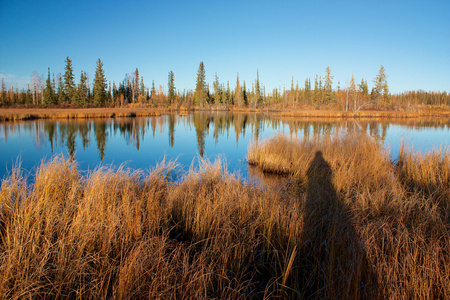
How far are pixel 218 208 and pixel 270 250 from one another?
1131 mm

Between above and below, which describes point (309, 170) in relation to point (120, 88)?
below

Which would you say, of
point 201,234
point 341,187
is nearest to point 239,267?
point 201,234

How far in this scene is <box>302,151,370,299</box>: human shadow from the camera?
2.21 m

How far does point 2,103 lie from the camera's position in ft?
165

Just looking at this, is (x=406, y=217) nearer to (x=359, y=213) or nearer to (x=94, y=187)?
(x=359, y=213)

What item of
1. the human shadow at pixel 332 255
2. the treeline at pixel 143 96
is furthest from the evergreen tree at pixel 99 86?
the human shadow at pixel 332 255

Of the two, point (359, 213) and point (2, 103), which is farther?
point (2, 103)

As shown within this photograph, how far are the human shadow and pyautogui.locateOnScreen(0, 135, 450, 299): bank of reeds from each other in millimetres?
18

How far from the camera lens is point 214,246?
108 inches

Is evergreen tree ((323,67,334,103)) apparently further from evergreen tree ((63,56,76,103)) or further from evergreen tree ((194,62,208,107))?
evergreen tree ((63,56,76,103))

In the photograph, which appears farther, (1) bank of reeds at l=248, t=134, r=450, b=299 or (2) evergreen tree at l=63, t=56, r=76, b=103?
(2) evergreen tree at l=63, t=56, r=76, b=103

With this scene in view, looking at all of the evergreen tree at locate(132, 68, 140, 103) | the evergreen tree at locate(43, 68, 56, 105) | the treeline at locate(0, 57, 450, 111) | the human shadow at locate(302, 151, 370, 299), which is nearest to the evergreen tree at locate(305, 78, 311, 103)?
the treeline at locate(0, 57, 450, 111)

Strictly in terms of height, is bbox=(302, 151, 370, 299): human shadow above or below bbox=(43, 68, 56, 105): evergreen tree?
below

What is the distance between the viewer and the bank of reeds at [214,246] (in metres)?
2.15
